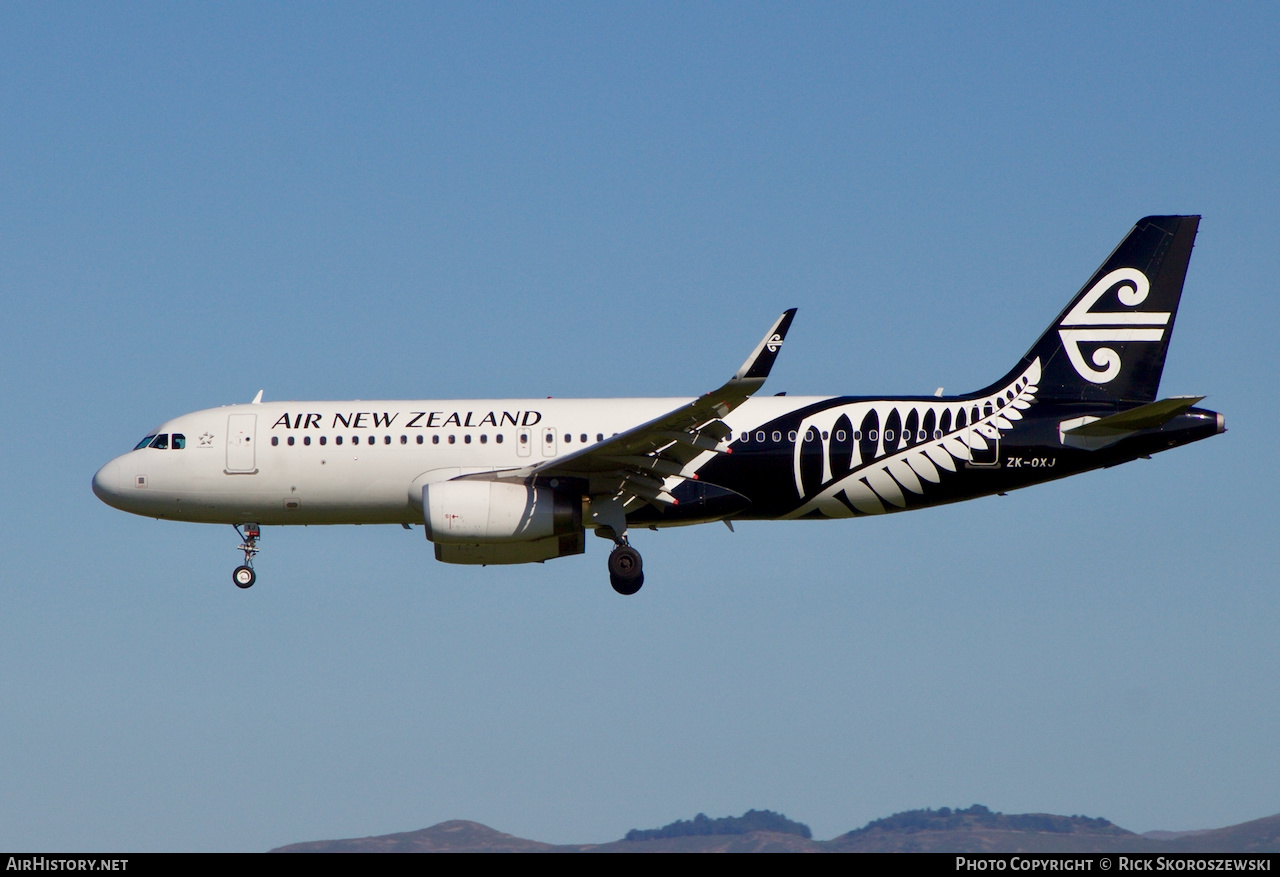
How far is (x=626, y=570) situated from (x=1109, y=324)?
11800 mm

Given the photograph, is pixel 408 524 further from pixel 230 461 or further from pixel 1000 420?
pixel 1000 420

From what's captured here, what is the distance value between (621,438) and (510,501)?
2.89 m

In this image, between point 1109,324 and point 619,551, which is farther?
point 1109,324

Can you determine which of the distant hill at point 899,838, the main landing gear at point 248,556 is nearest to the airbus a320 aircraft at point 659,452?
the main landing gear at point 248,556

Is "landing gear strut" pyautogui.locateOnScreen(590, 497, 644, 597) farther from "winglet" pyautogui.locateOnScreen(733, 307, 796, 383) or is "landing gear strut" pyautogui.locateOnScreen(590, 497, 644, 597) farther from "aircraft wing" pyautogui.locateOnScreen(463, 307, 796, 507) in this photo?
"winglet" pyautogui.locateOnScreen(733, 307, 796, 383)

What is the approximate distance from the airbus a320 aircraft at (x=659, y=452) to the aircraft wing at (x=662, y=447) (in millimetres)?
77

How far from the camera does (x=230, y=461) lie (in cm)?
3042

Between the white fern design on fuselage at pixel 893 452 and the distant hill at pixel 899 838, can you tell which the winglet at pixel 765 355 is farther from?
the distant hill at pixel 899 838

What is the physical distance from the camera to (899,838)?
153 ft

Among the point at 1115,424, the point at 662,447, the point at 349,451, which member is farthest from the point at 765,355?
the point at 349,451

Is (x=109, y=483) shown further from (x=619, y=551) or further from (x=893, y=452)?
(x=893, y=452)

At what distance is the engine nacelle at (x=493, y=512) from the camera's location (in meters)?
27.8

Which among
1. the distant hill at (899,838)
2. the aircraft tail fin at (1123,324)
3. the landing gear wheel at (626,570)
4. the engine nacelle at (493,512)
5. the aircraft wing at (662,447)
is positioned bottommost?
the distant hill at (899,838)

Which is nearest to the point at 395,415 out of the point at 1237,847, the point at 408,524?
the point at 408,524
